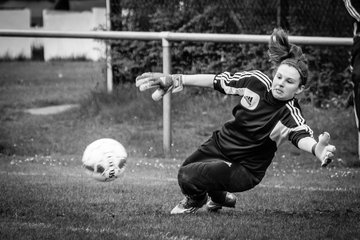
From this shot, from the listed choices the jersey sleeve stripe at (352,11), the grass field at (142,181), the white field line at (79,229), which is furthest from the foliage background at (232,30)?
the white field line at (79,229)

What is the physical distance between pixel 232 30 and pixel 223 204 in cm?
646

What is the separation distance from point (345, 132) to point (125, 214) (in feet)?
16.9

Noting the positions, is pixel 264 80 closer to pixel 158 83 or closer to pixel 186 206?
pixel 158 83

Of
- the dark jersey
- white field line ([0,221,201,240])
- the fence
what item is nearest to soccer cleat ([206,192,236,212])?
the dark jersey

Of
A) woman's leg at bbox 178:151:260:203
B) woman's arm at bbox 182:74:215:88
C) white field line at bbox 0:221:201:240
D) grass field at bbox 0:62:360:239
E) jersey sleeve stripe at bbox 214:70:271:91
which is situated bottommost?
grass field at bbox 0:62:360:239

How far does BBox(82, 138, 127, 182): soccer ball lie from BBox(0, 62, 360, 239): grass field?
31 centimetres

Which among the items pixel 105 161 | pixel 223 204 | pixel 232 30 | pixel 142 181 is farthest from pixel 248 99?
pixel 232 30

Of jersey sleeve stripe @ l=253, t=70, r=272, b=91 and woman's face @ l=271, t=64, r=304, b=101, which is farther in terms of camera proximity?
jersey sleeve stripe @ l=253, t=70, r=272, b=91

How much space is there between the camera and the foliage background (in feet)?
38.6

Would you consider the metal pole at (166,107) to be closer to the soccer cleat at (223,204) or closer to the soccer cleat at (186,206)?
the soccer cleat at (223,204)

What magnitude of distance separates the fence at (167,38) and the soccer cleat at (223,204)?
10.1 feet

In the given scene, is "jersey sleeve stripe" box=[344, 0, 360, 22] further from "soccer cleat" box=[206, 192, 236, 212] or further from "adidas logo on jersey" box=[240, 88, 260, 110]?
"soccer cleat" box=[206, 192, 236, 212]

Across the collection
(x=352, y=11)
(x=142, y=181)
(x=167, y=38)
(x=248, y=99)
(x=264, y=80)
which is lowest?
(x=142, y=181)

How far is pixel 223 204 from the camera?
613 cm
